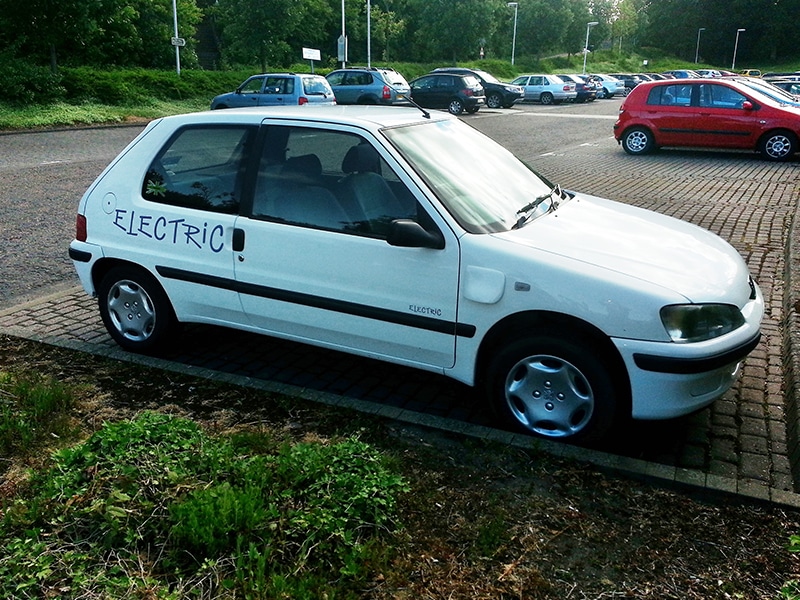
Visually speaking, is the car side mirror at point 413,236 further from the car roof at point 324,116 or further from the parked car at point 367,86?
the parked car at point 367,86

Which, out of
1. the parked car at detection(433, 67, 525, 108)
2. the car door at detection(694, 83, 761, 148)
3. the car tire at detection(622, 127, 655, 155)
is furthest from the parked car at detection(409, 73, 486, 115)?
the car door at detection(694, 83, 761, 148)

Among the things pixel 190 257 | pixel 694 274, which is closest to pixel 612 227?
pixel 694 274

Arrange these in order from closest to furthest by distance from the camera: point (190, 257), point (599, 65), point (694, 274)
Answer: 1. point (694, 274)
2. point (190, 257)
3. point (599, 65)

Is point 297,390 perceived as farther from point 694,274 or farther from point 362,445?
point 694,274

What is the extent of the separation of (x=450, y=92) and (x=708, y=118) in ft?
55.1

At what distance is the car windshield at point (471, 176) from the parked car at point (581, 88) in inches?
1620

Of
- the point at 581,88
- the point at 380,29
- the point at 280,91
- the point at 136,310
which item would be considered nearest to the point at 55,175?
the point at 136,310

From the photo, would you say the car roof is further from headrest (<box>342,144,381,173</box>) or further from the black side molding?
the black side molding

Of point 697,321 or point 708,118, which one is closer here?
point 697,321

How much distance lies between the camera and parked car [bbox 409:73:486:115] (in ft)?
105

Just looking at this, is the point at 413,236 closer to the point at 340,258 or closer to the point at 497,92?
the point at 340,258

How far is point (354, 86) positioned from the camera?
30.7 meters

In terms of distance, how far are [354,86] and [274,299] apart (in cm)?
2753

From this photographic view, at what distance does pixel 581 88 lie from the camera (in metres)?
44.0
